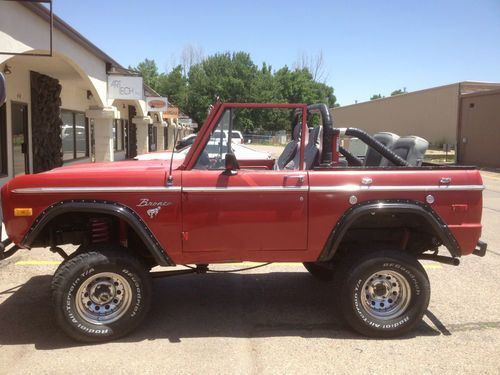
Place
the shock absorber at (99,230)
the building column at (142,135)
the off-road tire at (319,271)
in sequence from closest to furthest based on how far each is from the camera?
the shock absorber at (99,230) → the off-road tire at (319,271) → the building column at (142,135)

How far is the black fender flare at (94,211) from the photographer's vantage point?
422 cm

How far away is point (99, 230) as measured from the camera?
15.2ft

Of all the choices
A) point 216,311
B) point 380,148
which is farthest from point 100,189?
point 380,148

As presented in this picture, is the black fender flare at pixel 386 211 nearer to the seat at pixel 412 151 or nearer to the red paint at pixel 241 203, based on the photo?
the red paint at pixel 241 203

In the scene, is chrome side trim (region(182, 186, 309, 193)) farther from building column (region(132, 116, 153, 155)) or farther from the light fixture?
building column (region(132, 116, 153, 155))

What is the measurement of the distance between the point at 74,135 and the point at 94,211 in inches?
611

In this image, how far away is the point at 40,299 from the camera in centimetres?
541

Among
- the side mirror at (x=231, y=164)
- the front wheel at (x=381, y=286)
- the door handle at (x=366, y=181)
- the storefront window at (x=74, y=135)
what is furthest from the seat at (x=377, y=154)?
the storefront window at (x=74, y=135)

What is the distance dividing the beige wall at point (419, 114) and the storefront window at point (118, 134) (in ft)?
75.3

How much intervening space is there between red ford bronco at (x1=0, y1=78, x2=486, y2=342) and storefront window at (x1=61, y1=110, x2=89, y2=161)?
1354 centimetres

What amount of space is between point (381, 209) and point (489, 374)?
1.47 metres

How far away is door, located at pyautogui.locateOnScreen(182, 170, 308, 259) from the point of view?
4348 mm

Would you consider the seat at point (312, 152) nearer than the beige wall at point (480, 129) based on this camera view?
Yes

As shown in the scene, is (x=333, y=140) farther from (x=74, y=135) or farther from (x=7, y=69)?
(x=74, y=135)
